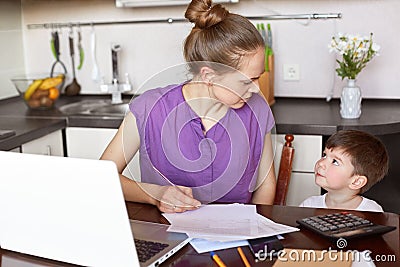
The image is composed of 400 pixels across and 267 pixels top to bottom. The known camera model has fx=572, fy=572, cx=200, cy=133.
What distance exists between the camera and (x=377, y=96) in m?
2.67

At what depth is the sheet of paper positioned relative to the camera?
3.98 ft

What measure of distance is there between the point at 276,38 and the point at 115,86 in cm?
83

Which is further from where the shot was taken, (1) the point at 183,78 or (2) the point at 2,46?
(2) the point at 2,46

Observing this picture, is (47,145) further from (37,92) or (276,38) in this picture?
(276,38)

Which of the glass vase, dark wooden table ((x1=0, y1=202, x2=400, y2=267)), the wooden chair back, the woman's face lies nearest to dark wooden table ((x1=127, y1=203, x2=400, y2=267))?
dark wooden table ((x1=0, y1=202, x2=400, y2=267))

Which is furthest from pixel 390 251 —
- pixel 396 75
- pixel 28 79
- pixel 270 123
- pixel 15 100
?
pixel 15 100

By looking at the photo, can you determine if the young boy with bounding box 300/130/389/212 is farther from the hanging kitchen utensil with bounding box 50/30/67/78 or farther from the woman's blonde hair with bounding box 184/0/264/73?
the hanging kitchen utensil with bounding box 50/30/67/78

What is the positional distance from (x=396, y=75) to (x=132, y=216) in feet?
5.61

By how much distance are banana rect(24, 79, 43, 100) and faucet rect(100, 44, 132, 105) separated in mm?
A: 312

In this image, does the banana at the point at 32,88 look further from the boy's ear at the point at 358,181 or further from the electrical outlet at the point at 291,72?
the boy's ear at the point at 358,181

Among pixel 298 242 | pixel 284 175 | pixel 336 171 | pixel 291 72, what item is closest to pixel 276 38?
pixel 291 72

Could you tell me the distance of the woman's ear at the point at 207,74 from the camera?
1426 millimetres

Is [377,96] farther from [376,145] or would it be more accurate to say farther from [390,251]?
[390,251]

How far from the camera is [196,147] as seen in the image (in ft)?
5.19
